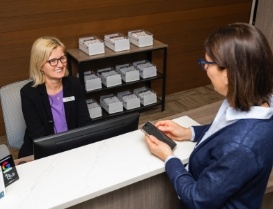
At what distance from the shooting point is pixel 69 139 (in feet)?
4.48

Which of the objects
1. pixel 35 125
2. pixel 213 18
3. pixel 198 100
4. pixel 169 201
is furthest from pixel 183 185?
pixel 213 18

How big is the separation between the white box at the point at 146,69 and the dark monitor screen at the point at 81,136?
7.22ft

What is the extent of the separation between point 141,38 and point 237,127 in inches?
100

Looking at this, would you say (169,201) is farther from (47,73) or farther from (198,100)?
(198,100)

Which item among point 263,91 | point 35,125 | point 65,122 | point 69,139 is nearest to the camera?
point 263,91

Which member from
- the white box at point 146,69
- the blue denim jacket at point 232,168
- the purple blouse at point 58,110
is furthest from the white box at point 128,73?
the blue denim jacket at point 232,168

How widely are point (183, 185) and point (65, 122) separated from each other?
133 cm

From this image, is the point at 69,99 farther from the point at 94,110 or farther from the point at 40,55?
the point at 94,110

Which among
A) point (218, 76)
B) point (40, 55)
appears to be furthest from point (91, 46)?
point (218, 76)

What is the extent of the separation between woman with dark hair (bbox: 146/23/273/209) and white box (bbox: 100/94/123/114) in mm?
2487

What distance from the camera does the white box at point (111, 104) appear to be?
11.8 feet

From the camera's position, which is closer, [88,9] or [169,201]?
[169,201]

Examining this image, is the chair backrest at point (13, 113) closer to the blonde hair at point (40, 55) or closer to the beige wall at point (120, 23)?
the blonde hair at point (40, 55)

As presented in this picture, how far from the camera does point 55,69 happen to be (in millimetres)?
2164
